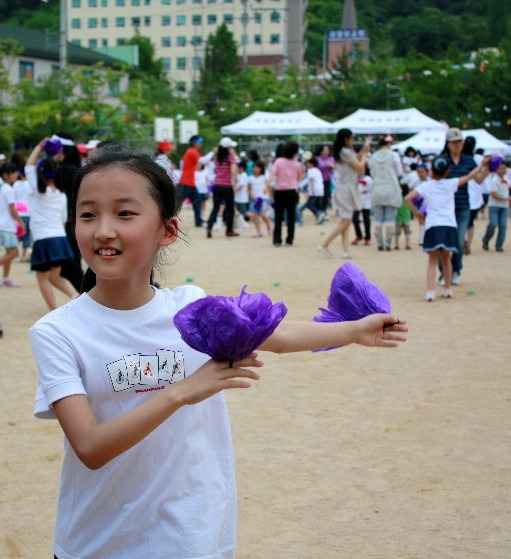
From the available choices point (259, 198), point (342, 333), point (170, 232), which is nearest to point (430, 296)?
point (342, 333)

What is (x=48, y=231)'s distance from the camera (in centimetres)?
1027

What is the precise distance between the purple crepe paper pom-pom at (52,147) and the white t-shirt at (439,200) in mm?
3991

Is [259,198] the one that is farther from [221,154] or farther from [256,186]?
[221,154]

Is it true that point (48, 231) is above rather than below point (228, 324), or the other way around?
below

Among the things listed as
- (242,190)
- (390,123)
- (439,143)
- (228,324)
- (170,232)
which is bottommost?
(242,190)

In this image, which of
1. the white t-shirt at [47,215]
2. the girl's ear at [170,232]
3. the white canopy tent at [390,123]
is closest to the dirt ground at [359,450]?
the white t-shirt at [47,215]

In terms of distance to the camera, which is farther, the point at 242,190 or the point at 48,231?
the point at 242,190

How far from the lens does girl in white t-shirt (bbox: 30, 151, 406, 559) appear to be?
2.37 meters

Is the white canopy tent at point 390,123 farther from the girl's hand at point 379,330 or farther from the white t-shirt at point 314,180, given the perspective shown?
the girl's hand at point 379,330

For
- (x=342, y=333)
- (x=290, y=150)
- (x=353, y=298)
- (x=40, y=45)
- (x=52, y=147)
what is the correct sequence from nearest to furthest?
1. (x=342, y=333)
2. (x=353, y=298)
3. (x=52, y=147)
4. (x=290, y=150)
5. (x=40, y=45)

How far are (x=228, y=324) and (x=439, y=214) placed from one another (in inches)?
383

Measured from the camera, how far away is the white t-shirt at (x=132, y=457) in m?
2.40

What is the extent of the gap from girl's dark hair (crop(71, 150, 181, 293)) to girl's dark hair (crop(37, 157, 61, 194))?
7890 millimetres

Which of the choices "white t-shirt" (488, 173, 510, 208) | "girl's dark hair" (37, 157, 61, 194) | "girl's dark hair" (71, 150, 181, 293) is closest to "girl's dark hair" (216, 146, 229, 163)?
"white t-shirt" (488, 173, 510, 208)
